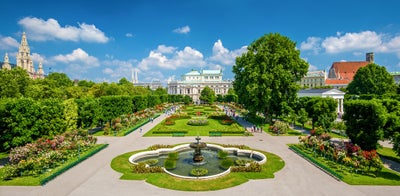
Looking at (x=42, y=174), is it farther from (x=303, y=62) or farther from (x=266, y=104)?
(x=303, y=62)

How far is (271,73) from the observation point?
1465 inches

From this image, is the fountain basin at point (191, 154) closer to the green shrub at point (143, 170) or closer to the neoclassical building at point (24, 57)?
the green shrub at point (143, 170)

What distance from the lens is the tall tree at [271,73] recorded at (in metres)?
36.9

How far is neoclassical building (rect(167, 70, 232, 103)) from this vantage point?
463 ft

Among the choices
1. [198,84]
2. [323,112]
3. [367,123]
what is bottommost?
[367,123]

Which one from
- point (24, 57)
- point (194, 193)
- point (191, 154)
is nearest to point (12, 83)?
point (191, 154)

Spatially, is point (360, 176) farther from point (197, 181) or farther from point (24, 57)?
point (24, 57)

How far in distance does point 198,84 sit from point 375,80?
92046 millimetres

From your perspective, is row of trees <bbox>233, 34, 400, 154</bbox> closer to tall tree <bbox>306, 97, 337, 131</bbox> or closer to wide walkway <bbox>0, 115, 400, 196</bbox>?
tall tree <bbox>306, 97, 337, 131</bbox>

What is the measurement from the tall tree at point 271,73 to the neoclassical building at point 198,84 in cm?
9653

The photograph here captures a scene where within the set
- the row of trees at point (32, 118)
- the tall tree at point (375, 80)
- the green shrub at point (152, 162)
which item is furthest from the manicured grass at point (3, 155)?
the tall tree at point (375, 80)

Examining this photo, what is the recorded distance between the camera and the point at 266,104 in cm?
3838

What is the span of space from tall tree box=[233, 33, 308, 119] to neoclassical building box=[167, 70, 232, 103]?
317 feet

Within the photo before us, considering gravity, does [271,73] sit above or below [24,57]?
below
